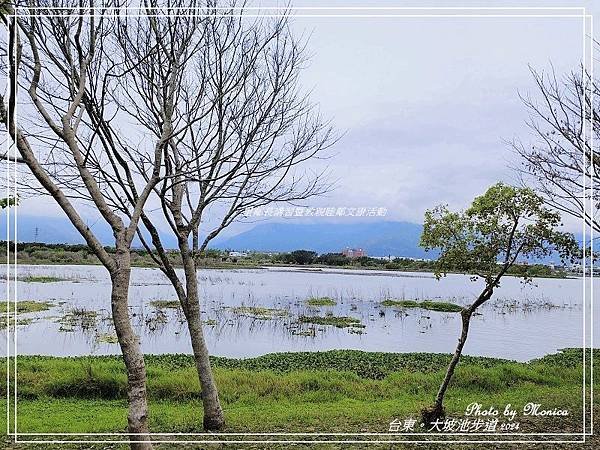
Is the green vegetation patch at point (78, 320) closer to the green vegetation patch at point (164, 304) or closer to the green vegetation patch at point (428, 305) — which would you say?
the green vegetation patch at point (164, 304)

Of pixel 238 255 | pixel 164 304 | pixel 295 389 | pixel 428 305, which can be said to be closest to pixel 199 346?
pixel 238 255

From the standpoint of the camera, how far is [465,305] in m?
3.66

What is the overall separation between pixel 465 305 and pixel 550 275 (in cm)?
52

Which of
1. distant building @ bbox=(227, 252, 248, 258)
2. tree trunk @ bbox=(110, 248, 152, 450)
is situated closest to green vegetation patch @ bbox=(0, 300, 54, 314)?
distant building @ bbox=(227, 252, 248, 258)

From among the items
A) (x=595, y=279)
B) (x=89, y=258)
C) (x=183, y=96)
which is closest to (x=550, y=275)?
(x=595, y=279)

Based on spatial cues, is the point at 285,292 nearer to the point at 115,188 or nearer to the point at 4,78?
the point at 115,188

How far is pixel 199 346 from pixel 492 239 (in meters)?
1.77

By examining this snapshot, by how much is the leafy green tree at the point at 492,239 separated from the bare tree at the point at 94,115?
1683 mm

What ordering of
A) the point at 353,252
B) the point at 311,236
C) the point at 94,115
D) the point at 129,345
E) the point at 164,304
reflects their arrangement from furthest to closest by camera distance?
1. the point at 164,304
2. the point at 353,252
3. the point at 311,236
4. the point at 94,115
5. the point at 129,345

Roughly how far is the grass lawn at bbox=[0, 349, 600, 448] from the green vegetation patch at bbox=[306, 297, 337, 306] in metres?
0.38

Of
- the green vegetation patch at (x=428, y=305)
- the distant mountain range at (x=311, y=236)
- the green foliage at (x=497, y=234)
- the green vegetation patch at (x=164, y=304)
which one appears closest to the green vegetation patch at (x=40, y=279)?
the distant mountain range at (x=311, y=236)

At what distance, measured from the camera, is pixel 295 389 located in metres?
4.09

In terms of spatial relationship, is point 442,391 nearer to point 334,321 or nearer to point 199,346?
point 334,321

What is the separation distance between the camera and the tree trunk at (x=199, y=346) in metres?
3.37
